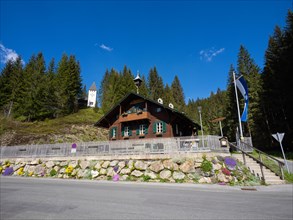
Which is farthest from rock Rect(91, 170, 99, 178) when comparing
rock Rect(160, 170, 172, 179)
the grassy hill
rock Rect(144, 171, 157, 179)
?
the grassy hill

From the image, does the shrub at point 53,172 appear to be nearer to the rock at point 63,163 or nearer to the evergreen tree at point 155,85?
the rock at point 63,163

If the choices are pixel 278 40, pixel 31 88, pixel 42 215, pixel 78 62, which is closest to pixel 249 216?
pixel 42 215

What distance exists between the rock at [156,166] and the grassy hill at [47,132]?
24283 mm

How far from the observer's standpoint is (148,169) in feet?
45.2

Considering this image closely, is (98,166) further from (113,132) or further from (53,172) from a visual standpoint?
(113,132)

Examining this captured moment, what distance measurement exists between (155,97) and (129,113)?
1440 inches

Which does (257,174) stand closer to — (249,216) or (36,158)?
(249,216)

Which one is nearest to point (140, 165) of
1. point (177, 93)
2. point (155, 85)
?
point (155, 85)

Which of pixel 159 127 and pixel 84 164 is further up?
pixel 159 127

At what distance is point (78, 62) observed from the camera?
2349 inches

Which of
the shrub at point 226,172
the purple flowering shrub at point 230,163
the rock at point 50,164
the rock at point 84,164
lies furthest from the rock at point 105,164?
the purple flowering shrub at point 230,163

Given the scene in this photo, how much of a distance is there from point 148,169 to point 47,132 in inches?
1091

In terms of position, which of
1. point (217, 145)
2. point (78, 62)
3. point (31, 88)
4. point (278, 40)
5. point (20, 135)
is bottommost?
point (217, 145)

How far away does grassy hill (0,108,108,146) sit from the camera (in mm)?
30317
